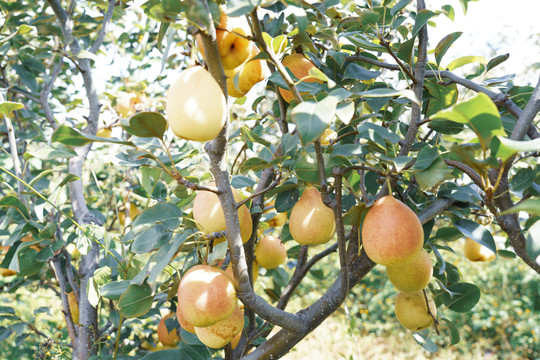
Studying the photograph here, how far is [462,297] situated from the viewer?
34.2 inches

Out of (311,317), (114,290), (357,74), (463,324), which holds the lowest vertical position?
(463,324)

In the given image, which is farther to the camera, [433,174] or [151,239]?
[151,239]

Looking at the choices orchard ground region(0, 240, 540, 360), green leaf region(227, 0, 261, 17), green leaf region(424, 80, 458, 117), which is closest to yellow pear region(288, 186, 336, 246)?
green leaf region(424, 80, 458, 117)

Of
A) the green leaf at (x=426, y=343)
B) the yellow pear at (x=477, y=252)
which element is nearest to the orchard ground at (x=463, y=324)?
the yellow pear at (x=477, y=252)

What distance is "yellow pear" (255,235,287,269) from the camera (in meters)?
0.98

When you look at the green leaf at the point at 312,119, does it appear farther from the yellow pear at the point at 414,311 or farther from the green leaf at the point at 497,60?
the yellow pear at the point at 414,311

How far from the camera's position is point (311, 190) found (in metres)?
0.74

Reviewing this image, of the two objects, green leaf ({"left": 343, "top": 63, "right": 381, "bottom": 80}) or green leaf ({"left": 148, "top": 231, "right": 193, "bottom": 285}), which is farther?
green leaf ({"left": 343, "top": 63, "right": 381, "bottom": 80})

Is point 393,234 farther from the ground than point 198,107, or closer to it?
closer to it

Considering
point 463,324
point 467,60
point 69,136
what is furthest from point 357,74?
point 463,324

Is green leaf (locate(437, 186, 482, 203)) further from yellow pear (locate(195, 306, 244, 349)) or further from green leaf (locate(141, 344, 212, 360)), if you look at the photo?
green leaf (locate(141, 344, 212, 360))

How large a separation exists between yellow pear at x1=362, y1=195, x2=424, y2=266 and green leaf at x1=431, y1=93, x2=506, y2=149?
0.48 feet

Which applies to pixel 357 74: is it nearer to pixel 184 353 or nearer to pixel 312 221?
pixel 312 221

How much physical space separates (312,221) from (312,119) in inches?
12.7
